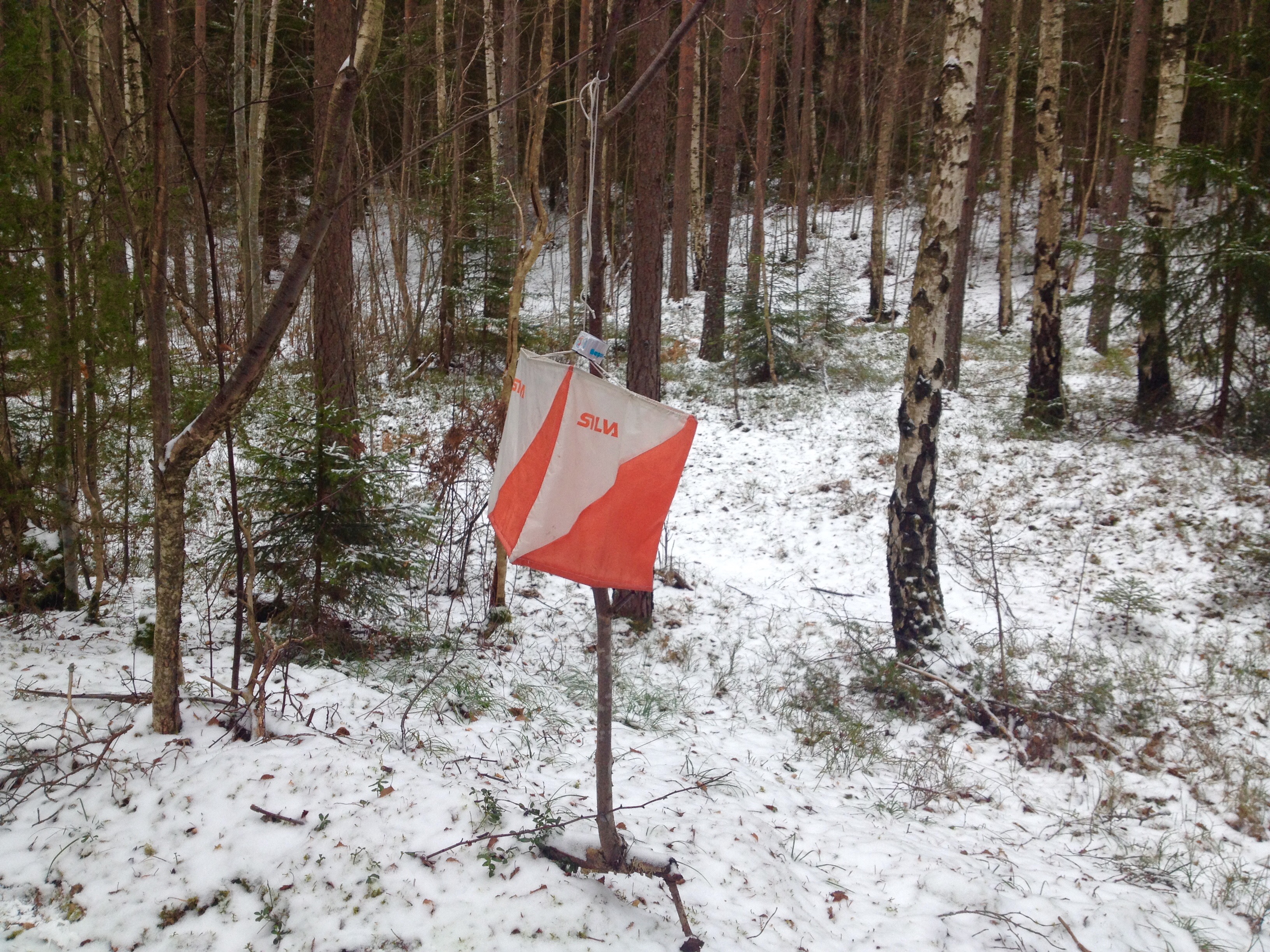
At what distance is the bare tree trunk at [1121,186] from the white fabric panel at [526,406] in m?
8.49

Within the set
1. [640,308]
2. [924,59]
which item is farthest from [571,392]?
[924,59]

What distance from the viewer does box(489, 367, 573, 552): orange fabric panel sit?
210cm

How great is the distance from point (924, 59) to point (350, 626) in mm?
25552

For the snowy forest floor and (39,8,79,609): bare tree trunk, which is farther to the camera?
(39,8,79,609): bare tree trunk

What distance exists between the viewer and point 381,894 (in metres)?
2.57

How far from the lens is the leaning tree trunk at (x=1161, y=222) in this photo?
817cm

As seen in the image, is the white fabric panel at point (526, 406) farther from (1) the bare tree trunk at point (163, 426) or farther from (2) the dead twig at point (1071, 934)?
(2) the dead twig at point (1071, 934)

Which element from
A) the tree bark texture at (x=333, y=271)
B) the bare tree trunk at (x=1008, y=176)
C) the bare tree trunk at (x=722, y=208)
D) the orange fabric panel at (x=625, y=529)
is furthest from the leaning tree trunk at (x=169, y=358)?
the bare tree trunk at (x=1008, y=176)

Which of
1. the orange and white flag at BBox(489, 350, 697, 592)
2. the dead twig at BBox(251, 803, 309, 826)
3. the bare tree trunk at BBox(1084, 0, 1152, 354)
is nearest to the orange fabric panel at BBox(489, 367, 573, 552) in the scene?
the orange and white flag at BBox(489, 350, 697, 592)

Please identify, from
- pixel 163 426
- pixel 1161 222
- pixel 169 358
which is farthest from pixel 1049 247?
pixel 163 426

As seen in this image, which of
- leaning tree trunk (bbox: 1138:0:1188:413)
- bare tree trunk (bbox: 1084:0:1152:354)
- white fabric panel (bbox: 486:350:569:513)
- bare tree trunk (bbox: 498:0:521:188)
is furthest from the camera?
bare tree trunk (bbox: 498:0:521:188)

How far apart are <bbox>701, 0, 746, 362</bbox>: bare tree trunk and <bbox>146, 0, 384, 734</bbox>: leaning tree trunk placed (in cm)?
1044

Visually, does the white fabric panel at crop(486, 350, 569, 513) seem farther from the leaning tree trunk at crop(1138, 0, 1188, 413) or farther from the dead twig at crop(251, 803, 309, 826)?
the leaning tree trunk at crop(1138, 0, 1188, 413)

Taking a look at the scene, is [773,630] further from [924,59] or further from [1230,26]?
[924,59]
